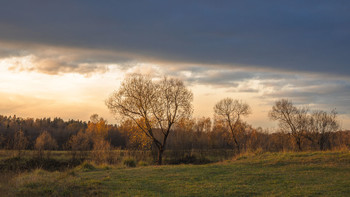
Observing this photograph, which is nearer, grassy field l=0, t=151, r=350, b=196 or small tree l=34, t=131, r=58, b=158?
grassy field l=0, t=151, r=350, b=196

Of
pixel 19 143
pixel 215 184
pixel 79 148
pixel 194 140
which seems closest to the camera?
pixel 215 184

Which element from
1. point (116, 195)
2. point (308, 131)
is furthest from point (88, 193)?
point (308, 131)

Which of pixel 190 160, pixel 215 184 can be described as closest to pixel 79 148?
pixel 190 160

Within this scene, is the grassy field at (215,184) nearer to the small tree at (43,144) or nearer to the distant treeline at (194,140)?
the distant treeline at (194,140)

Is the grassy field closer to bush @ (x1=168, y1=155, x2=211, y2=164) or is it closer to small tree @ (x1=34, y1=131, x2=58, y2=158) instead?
small tree @ (x1=34, y1=131, x2=58, y2=158)

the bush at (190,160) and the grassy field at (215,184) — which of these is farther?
the bush at (190,160)

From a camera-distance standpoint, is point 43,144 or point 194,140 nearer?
point 43,144

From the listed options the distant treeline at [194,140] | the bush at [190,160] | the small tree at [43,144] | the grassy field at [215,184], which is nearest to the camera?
the grassy field at [215,184]

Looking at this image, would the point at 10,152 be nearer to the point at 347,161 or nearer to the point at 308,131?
the point at 347,161

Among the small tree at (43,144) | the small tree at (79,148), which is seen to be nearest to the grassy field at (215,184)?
the small tree at (43,144)

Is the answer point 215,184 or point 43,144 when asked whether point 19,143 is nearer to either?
point 215,184

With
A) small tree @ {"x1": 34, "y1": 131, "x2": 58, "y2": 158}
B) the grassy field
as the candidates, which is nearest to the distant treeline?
small tree @ {"x1": 34, "y1": 131, "x2": 58, "y2": 158}

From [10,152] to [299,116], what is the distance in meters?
39.4

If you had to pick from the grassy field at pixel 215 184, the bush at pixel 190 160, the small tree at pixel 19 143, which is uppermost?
the small tree at pixel 19 143
